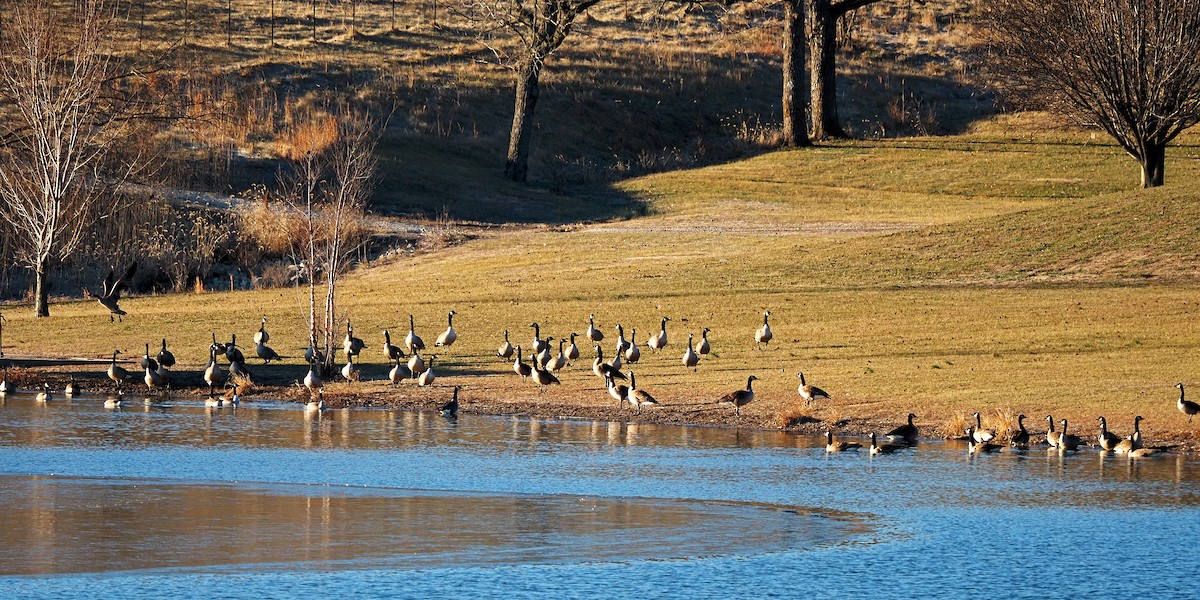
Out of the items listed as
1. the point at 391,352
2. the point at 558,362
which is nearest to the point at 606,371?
the point at 558,362

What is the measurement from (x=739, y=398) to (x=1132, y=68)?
25.6 meters

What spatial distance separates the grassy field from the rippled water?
2785mm

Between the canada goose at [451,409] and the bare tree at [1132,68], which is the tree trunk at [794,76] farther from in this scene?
the canada goose at [451,409]

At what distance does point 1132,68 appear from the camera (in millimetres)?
43125

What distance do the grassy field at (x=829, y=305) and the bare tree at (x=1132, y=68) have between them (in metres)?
3.73

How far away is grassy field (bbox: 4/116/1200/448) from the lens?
23266 millimetres

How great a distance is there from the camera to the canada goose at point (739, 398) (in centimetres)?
2231

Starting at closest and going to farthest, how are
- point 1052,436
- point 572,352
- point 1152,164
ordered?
point 1052,436, point 572,352, point 1152,164

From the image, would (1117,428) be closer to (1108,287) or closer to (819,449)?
(819,449)

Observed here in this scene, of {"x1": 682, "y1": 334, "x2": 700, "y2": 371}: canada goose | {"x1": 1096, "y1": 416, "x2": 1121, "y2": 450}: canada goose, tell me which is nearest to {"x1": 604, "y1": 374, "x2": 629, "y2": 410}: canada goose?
{"x1": 682, "y1": 334, "x2": 700, "y2": 371}: canada goose

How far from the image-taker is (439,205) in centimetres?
5272

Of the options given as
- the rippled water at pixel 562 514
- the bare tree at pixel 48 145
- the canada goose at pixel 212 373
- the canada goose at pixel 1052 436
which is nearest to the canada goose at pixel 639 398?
the rippled water at pixel 562 514

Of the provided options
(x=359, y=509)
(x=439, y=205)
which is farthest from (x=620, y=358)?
(x=439, y=205)

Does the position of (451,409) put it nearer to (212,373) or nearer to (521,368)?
(521,368)
